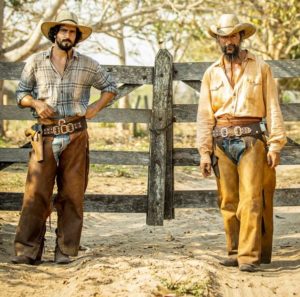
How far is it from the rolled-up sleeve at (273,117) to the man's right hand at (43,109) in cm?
182

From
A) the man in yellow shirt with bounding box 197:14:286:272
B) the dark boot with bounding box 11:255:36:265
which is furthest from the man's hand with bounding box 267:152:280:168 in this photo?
the dark boot with bounding box 11:255:36:265

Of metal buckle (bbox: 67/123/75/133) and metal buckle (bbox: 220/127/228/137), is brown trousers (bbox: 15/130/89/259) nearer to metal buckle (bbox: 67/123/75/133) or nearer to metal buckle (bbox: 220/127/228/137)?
metal buckle (bbox: 67/123/75/133)

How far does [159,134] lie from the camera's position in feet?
25.0

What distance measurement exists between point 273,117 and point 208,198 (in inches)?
68.2

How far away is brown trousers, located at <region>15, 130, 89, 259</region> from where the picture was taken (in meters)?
6.30

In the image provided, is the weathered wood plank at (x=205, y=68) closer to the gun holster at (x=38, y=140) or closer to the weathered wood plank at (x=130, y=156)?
the weathered wood plank at (x=130, y=156)

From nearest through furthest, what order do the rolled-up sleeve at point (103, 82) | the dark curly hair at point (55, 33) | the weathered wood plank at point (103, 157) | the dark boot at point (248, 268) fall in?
the dark boot at point (248, 268), the dark curly hair at point (55, 33), the rolled-up sleeve at point (103, 82), the weathered wood plank at point (103, 157)

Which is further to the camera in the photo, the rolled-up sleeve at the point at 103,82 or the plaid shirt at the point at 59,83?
the rolled-up sleeve at the point at 103,82

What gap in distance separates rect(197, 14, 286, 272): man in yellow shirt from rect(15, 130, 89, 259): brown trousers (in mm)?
1082

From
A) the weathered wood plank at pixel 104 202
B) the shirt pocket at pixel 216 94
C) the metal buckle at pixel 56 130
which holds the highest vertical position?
the shirt pocket at pixel 216 94

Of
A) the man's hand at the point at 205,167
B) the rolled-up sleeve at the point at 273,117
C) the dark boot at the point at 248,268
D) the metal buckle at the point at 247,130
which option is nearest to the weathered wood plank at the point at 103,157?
the man's hand at the point at 205,167

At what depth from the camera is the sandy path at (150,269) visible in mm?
5305

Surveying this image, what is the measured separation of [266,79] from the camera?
246 inches

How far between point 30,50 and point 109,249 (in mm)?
12280
